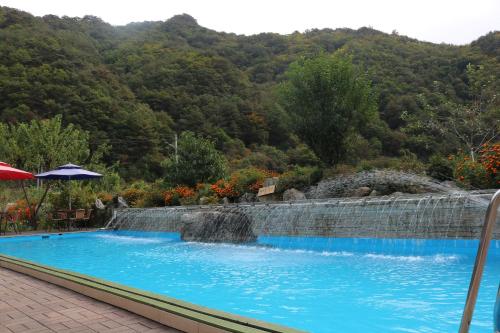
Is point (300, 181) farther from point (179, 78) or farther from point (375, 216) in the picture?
point (179, 78)

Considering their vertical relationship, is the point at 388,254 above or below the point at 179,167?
below

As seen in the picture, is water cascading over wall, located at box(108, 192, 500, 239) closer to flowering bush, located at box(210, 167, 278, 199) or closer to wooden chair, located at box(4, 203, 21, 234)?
flowering bush, located at box(210, 167, 278, 199)

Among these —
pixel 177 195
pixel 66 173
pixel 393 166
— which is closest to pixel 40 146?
pixel 66 173

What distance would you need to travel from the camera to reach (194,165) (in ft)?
55.3

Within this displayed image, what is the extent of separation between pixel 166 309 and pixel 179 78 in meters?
35.8

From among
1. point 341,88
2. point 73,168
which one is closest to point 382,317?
point 341,88

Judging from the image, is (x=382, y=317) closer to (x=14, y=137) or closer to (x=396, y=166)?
(x=396, y=166)

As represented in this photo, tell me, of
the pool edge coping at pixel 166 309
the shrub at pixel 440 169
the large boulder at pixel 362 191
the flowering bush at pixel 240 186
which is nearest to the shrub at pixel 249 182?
the flowering bush at pixel 240 186

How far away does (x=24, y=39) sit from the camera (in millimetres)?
32062

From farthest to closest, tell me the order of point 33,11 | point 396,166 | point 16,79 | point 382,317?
point 33,11 < point 16,79 < point 396,166 < point 382,317

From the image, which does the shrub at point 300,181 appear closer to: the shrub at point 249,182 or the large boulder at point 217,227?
the shrub at point 249,182

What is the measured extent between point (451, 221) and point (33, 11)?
40.7 m

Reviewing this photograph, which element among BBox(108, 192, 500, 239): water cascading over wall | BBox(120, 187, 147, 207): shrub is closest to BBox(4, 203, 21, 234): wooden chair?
BBox(120, 187, 147, 207): shrub

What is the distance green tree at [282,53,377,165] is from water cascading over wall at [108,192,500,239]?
4602 millimetres
